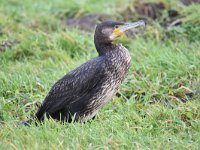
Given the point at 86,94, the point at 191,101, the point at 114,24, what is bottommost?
the point at 191,101

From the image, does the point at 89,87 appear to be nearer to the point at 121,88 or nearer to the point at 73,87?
the point at 73,87

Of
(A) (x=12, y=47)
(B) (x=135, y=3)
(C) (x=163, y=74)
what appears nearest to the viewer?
(C) (x=163, y=74)

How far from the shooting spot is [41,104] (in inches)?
234

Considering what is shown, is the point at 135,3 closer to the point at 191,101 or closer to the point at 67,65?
the point at 67,65

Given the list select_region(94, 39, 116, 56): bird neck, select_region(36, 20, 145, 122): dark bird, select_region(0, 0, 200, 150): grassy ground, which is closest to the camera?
select_region(0, 0, 200, 150): grassy ground

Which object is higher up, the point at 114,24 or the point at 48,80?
the point at 114,24

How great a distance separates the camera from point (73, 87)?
566cm

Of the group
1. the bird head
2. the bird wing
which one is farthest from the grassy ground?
the bird head

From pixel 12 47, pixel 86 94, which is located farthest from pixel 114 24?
pixel 12 47

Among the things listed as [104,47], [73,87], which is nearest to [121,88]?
[104,47]

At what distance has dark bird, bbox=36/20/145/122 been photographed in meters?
5.55

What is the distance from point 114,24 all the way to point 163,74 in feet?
3.91

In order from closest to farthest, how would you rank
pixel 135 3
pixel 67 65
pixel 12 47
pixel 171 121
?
pixel 171 121, pixel 67 65, pixel 12 47, pixel 135 3

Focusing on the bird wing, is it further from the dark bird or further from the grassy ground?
the grassy ground
